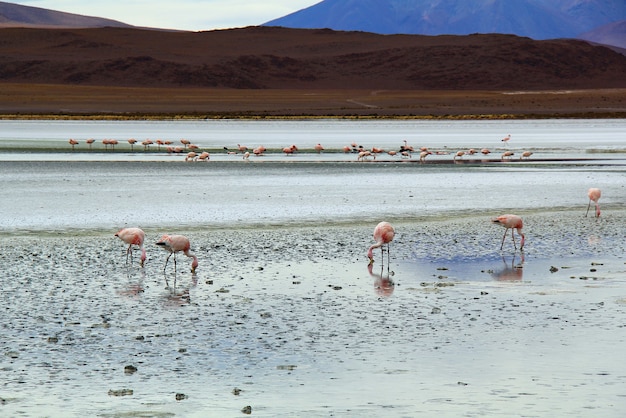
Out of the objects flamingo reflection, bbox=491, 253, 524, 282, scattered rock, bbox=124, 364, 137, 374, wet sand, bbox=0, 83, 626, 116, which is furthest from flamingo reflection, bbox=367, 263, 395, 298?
wet sand, bbox=0, 83, 626, 116

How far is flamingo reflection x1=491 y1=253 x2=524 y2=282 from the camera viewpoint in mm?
13629

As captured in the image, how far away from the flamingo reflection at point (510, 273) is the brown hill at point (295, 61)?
452ft

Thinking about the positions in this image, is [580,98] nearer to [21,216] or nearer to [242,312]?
[21,216]

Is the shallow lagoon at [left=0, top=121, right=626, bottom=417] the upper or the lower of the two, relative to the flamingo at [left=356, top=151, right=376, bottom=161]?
lower

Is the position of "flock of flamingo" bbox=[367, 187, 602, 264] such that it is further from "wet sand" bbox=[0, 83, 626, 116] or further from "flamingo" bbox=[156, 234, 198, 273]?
"wet sand" bbox=[0, 83, 626, 116]

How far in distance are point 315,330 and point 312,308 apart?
1124 millimetres

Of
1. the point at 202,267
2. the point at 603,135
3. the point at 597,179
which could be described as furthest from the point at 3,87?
the point at 202,267

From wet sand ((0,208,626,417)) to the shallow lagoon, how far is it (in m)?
0.03

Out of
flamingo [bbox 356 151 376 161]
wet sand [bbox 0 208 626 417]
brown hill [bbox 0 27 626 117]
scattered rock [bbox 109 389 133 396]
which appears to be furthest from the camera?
brown hill [bbox 0 27 626 117]

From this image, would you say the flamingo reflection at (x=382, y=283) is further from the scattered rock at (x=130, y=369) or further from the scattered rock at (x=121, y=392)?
the scattered rock at (x=121, y=392)

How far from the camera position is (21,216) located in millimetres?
20562

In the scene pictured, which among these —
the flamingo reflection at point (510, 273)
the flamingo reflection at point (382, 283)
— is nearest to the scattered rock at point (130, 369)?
the flamingo reflection at point (382, 283)

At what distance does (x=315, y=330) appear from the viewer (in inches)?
415

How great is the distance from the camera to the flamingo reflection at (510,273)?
13629 mm
